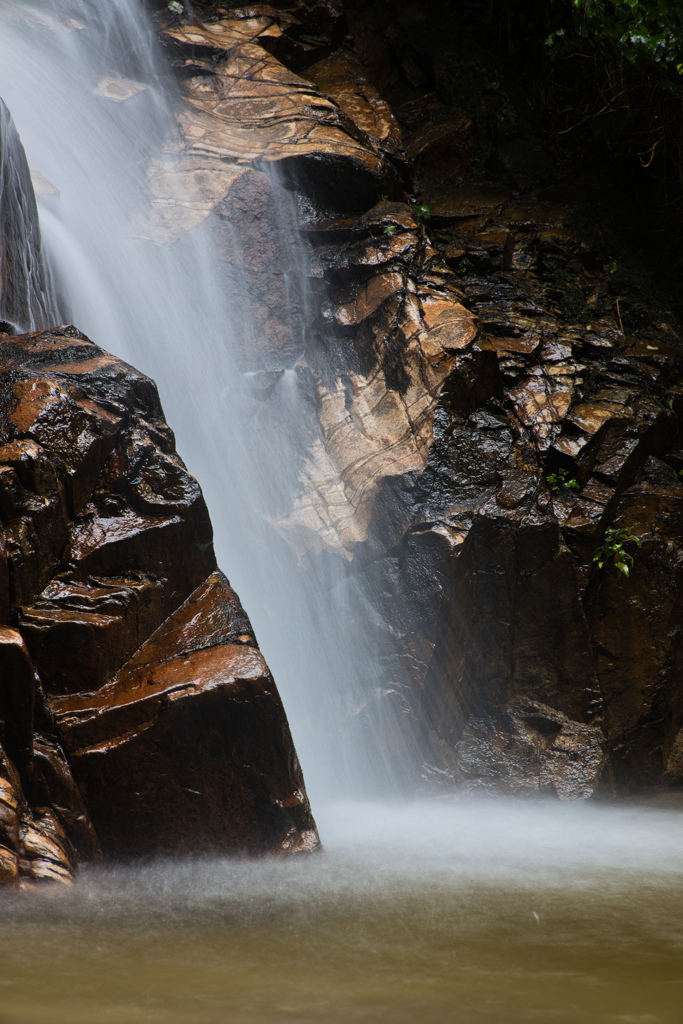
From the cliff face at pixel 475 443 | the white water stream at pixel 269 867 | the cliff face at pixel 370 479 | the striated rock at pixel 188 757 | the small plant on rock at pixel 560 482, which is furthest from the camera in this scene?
the small plant on rock at pixel 560 482

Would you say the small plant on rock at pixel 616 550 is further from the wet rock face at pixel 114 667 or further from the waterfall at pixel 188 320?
the wet rock face at pixel 114 667

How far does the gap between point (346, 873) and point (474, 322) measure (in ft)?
A: 16.6

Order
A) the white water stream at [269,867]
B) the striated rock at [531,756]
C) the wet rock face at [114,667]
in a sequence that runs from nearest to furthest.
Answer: the white water stream at [269,867]
the wet rock face at [114,667]
the striated rock at [531,756]

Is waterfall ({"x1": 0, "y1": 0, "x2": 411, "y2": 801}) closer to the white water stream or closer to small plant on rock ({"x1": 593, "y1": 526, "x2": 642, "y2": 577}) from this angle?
the white water stream

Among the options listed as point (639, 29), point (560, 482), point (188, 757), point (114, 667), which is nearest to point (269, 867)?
point (188, 757)

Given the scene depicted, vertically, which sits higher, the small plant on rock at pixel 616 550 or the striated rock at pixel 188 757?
the small plant on rock at pixel 616 550

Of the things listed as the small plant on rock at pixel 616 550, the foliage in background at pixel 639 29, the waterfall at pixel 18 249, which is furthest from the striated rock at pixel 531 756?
the foliage in background at pixel 639 29

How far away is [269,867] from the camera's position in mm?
3760

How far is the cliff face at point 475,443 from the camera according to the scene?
6.14m

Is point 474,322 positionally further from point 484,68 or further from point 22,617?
point 484,68

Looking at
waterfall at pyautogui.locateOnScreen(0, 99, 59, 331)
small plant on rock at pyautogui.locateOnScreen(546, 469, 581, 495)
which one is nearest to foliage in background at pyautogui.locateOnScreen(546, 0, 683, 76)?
small plant on rock at pyautogui.locateOnScreen(546, 469, 581, 495)

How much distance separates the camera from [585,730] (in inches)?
245

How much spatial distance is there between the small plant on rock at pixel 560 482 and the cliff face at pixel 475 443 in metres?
0.02

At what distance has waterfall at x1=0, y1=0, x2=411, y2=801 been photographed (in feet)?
20.5
